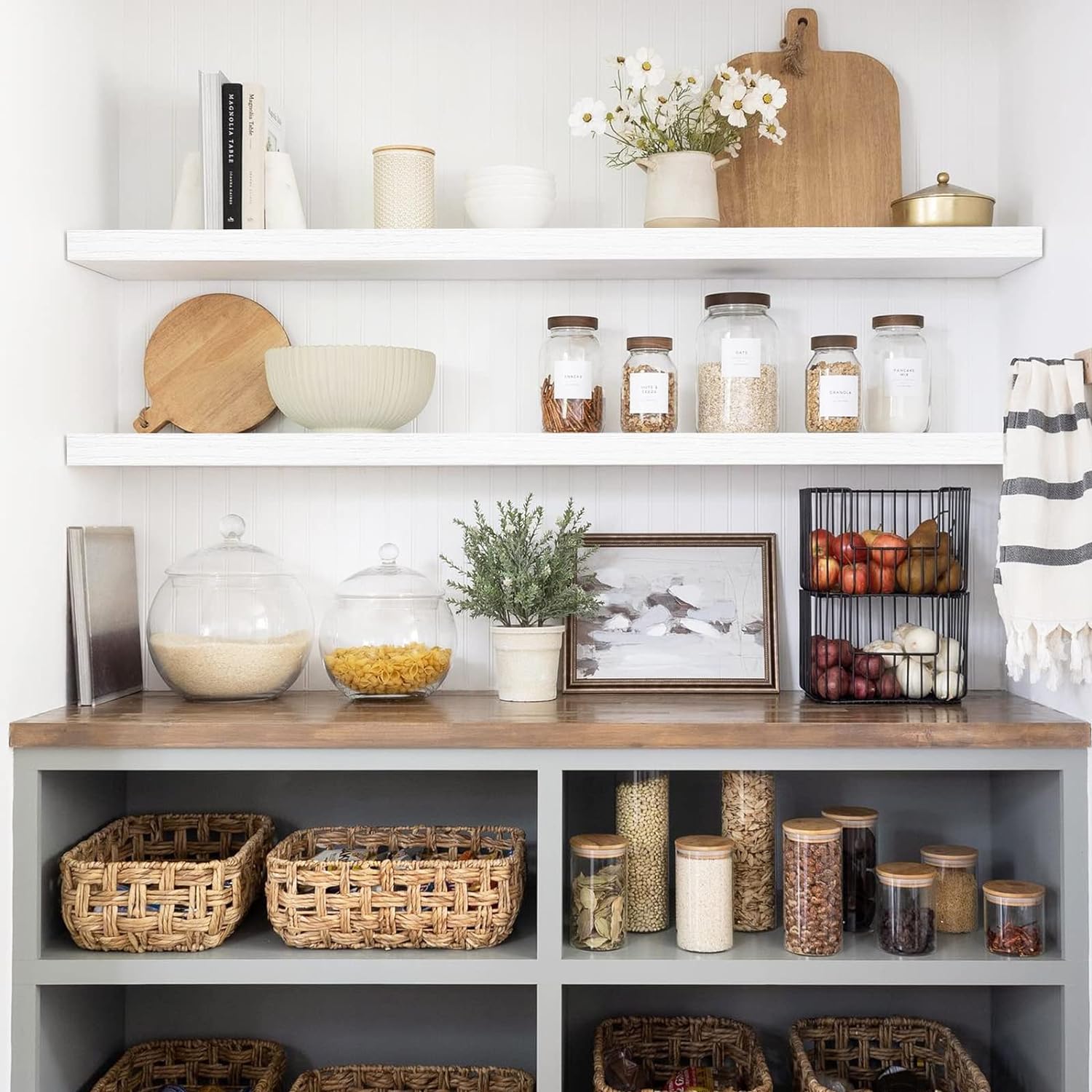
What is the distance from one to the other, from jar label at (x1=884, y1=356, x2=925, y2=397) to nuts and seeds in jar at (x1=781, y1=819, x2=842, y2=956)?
0.83m

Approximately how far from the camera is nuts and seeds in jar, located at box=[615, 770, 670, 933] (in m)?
2.20

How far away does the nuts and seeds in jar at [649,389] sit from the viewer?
2.29 m

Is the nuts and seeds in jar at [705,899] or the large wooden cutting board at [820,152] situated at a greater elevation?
the large wooden cutting board at [820,152]

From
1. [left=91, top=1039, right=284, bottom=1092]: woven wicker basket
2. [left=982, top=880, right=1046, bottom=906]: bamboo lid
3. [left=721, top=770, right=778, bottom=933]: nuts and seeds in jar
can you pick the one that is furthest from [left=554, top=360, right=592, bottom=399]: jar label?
[left=91, top=1039, right=284, bottom=1092]: woven wicker basket

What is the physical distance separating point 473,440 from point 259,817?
853 millimetres

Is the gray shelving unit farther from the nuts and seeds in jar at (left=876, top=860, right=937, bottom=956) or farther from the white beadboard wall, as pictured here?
the white beadboard wall

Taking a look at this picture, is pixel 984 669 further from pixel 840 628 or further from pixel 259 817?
pixel 259 817

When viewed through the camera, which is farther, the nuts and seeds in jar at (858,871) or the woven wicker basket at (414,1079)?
the woven wicker basket at (414,1079)

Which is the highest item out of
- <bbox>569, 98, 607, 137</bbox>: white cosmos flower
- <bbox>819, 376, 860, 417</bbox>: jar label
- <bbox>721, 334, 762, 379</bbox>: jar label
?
<bbox>569, 98, 607, 137</bbox>: white cosmos flower

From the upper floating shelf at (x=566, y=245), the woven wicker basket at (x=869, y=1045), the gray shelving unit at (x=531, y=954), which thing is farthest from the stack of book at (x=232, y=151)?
the woven wicker basket at (x=869, y=1045)

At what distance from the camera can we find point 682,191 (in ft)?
7.45

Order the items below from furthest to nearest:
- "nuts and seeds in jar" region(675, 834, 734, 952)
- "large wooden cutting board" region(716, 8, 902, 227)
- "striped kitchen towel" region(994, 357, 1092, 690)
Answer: "large wooden cutting board" region(716, 8, 902, 227)
"nuts and seeds in jar" region(675, 834, 734, 952)
"striped kitchen towel" region(994, 357, 1092, 690)

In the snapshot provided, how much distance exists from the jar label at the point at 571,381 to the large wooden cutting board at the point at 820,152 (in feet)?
1.45

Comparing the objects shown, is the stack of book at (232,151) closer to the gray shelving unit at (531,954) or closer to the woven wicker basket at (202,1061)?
the gray shelving unit at (531,954)
